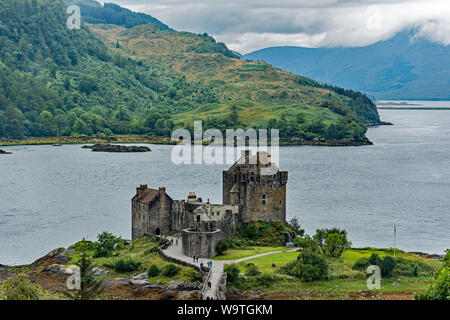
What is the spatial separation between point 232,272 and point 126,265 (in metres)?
10.9

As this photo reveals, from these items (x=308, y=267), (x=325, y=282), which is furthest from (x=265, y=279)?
(x=325, y=282)

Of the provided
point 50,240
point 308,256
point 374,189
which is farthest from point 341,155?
point 308,256

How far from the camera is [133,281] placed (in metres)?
50.5

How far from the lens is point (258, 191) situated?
60906mm

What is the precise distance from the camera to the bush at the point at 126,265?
2105 inches

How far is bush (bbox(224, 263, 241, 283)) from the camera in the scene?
1867 inches

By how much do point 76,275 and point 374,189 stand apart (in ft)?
248

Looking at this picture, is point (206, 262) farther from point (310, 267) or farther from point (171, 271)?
point (310, 267)

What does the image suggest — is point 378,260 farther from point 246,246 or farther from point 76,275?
point 76,275

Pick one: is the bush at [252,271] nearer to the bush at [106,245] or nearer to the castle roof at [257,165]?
the castle roof at [257,165]

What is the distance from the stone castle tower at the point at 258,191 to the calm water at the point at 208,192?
16416 millimetres

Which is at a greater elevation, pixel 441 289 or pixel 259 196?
pixel 259 196

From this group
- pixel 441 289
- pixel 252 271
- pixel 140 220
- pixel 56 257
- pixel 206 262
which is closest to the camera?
pixel 441 289

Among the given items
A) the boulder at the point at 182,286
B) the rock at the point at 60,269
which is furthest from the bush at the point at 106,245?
the boulder at the point at 182,286
